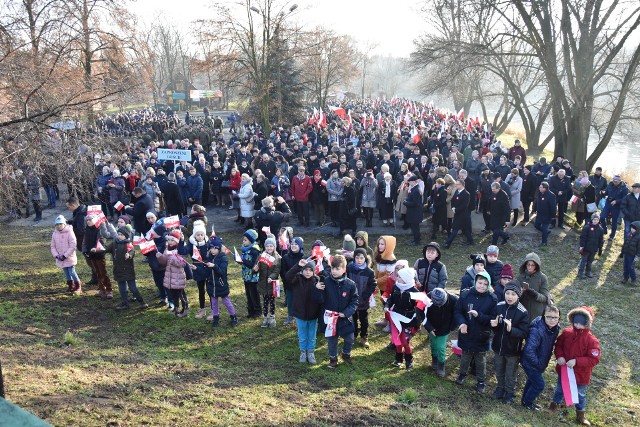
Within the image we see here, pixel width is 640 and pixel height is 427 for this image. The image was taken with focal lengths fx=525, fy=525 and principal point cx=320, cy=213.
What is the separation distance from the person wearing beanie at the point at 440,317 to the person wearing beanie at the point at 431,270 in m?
0.75

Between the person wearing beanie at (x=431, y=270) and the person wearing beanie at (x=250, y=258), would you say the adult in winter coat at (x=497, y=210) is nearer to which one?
the person wearing beanie at (x=431, y=270)

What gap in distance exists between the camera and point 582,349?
617 cm

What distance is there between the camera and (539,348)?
20.8 ft

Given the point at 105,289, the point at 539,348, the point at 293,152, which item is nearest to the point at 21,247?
the point at 105,289

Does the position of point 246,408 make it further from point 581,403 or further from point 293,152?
point 293,152

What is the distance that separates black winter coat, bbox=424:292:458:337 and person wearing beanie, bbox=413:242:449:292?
2.54 feet

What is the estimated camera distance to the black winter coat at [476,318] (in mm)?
6668

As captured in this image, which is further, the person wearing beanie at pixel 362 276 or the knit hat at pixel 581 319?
the person wearing beanie at pixel 362 276

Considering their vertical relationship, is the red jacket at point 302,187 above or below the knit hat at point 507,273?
above

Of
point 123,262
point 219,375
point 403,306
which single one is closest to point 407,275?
point 403,306

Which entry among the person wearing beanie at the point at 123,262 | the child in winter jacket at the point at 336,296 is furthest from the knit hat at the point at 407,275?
the person wearing beanie at the point at 123,262

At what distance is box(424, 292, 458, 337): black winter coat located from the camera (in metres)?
6.97

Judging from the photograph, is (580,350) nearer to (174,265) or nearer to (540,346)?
(540,346)

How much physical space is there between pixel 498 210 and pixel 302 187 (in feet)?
16.9
